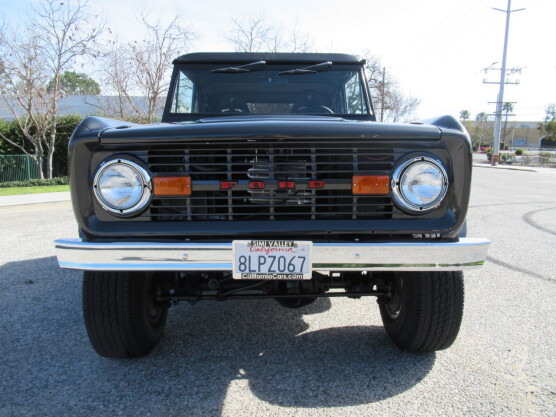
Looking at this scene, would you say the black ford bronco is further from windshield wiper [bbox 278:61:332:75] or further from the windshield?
windshield wiper [bbox 278:61:332:75]

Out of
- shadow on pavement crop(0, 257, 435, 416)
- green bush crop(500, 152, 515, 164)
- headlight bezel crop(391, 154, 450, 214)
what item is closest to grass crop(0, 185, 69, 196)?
shadow on pavement crop(0, 257, 435, 416)

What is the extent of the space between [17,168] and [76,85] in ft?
12.7

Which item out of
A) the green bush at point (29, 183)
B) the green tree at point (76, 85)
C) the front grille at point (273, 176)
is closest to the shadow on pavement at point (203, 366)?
the front grille at point (273, 176)

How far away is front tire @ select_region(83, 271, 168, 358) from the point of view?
2395 mm

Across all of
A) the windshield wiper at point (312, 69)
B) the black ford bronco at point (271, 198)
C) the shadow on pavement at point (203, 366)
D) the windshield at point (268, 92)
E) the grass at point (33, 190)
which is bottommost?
the grass at point (33, 190)

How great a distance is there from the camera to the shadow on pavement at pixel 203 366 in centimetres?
216

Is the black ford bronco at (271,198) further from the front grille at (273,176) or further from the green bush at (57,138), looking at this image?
the green bush at (57,138)

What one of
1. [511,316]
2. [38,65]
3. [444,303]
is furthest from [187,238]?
[38,65]

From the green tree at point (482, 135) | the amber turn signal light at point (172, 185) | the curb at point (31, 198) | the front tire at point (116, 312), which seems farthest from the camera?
the green tree at point (482, 135)

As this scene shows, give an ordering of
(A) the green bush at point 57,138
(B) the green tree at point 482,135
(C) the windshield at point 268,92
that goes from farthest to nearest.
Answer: (B) the green tree at point 482,135, (A) the green bush at point 57,138, (C) the windshield at point 268,92

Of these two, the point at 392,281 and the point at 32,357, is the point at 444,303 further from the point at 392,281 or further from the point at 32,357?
the point at 32,357

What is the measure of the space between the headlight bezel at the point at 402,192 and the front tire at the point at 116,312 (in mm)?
1508

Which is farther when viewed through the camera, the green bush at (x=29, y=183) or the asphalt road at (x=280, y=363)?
the green bush at (x=29, y=183)

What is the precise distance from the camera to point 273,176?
2.10 meters
